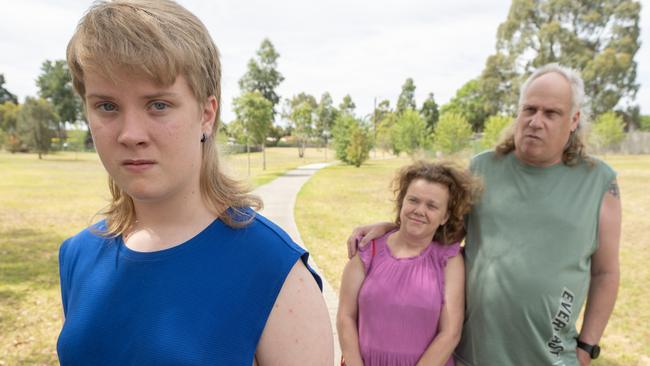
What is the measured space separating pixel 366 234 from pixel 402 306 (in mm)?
472

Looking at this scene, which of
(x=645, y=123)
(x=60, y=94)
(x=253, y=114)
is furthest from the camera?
(x=60, y=94)

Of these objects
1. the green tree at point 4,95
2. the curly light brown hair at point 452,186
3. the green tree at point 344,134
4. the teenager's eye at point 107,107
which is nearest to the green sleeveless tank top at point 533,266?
the curly light brown hair at point 452,186

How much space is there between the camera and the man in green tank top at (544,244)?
6.70 ft

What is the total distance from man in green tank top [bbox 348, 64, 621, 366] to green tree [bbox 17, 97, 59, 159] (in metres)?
54.4

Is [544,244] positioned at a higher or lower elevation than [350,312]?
higher

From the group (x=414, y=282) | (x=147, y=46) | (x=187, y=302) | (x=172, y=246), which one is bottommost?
(x=414, y=282)

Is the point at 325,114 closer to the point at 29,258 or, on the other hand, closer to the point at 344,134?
the point at 344,134

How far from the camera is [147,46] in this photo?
3.28ft

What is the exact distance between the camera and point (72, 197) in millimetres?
17172

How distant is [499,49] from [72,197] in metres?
43.3

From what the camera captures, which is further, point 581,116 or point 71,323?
point 581,116

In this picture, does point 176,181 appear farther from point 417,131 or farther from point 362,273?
point 417,131

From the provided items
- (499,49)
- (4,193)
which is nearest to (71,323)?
(4,193)

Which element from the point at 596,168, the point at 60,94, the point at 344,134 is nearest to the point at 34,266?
the point at 596,168
